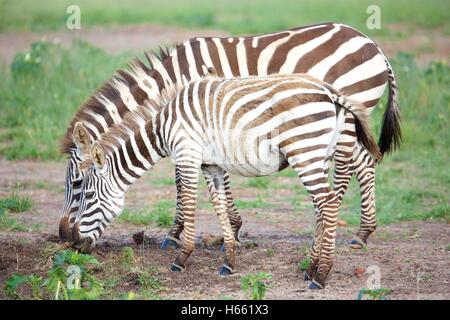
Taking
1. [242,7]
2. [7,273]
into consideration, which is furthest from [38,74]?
[242,7]

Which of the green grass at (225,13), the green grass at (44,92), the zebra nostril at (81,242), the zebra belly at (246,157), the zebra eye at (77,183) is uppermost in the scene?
the green grass at (225,13)

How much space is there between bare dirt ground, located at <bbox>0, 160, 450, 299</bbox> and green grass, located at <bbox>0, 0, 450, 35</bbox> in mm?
12702

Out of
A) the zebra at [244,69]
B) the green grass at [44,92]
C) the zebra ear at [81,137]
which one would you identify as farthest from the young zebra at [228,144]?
the green grass at [44,92]

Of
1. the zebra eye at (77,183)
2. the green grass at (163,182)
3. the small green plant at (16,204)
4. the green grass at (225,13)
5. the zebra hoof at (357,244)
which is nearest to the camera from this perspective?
the zebra eye at (77,183)

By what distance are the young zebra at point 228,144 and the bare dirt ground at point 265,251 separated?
304 mm

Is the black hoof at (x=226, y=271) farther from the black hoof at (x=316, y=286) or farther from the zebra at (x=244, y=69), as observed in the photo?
the zebra at (x=244, y=69)

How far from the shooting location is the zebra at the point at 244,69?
9.69 m

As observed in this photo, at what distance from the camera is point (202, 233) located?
10.8m

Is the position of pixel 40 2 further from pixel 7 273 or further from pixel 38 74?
pixel 7 273

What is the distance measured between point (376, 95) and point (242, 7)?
2321 cm

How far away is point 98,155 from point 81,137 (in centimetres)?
44

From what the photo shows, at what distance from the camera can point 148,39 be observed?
24203 mm

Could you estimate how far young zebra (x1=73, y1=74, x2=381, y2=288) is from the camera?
819 centimetres
